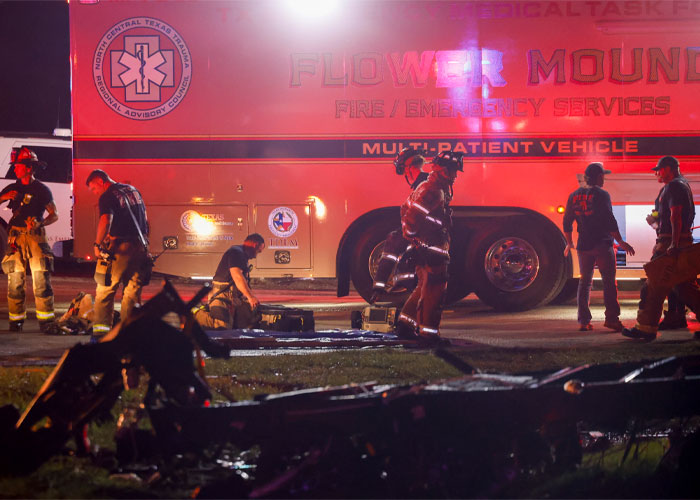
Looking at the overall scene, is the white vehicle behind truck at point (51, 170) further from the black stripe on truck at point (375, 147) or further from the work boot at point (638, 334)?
the work boot at point (638, 334)

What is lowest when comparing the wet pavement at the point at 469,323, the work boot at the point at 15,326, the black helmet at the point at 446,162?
the wet pavement at the point at 469,323

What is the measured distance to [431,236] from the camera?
7113mm

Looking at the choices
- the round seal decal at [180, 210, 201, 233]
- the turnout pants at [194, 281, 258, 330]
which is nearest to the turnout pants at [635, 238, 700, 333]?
the turnout pants at [194, 281, 258, 330]

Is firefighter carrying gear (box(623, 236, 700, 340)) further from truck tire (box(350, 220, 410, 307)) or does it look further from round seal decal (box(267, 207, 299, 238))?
round seal decal (box(267, 207, 299, 238))

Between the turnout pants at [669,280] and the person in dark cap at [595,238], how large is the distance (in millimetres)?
744

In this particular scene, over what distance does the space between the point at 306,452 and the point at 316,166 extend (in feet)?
19.9

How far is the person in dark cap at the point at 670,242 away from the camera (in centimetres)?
720

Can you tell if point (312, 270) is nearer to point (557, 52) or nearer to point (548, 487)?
point (557, 52)

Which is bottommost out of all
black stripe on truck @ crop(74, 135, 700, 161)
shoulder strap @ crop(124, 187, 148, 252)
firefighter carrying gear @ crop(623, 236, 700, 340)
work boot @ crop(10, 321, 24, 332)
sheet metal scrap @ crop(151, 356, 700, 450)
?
work boot @ crop(10, 321, 24, 332)

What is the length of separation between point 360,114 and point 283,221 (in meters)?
1.53

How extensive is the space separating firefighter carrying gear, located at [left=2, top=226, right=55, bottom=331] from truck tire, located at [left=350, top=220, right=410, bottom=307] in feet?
11.1

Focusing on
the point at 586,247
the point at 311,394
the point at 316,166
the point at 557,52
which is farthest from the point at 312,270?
the point at 311,394

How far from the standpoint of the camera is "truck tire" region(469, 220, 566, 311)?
9.41m

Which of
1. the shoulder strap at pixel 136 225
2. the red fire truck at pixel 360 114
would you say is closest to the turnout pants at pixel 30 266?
the red fire truck at pixel 360 114
